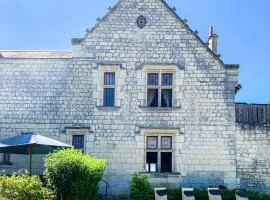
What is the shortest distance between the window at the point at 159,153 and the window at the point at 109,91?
2162 millimetres

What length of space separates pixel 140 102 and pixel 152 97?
593 millimetres

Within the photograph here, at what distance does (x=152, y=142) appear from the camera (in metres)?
24.0

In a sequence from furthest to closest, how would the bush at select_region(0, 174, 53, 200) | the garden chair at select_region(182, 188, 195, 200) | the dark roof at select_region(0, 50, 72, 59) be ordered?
the dark roof at select_region(0, 50, 72, 59) < the garden chair at select_region(182, 188, 195, 200) < the bush at select_region(0, 174, 53, 200)

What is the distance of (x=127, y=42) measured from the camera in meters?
24.5

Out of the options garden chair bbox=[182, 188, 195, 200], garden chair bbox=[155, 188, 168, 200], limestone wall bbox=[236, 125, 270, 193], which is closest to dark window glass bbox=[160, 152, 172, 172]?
garden chair bbox=[155, 188, 168, 200]

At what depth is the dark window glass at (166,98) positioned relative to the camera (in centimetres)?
2419

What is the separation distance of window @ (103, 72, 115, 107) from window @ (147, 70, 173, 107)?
1500 millimetres

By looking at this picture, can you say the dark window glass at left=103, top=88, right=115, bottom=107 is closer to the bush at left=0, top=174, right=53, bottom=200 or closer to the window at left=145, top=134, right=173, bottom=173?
the window at left=145, top=134, right=173, bottom=173

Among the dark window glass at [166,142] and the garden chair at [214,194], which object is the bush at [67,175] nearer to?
the garden chair at [214,194]

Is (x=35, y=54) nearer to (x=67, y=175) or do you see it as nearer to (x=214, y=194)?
(x=214, y=194)

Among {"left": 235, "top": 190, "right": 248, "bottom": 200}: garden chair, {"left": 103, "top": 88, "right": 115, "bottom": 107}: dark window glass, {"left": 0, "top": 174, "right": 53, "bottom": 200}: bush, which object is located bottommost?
{"left": 235, "top": 190, "right": 248, "bottom": 200}: garden chair

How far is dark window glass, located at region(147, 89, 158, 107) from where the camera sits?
2419 centimetres

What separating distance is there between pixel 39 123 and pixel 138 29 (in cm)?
584

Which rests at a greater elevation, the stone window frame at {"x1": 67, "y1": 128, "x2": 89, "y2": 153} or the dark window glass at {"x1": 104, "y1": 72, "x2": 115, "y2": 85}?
the dark window glass at {"x1": 104, "y1": 72, "x2": 115, "y2": 85}
